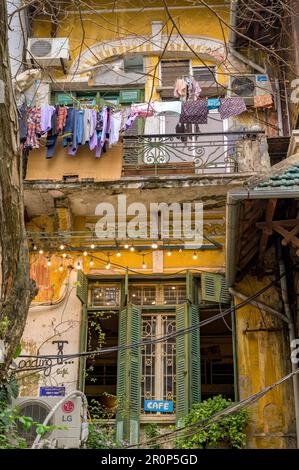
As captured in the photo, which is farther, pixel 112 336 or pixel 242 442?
pixel 112 336

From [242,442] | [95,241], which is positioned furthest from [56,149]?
[242,442]

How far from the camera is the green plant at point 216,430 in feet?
33.4

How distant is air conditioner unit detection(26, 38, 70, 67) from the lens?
13.7m

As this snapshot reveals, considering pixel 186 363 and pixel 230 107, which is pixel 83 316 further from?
pixel 230 107

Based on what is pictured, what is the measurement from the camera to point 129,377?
11.1 metres

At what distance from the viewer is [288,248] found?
35.2ft

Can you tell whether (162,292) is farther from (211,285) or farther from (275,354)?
(275,354)

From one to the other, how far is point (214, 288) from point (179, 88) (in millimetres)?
4121

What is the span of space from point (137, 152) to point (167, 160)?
57 centimetres

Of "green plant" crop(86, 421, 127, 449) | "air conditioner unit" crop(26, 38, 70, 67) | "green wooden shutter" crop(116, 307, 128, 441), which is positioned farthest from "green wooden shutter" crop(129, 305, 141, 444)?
"air conditioner unit" crop(26, 38, 70, 67)

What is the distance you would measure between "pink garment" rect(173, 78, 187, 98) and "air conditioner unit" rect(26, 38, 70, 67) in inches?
86.7

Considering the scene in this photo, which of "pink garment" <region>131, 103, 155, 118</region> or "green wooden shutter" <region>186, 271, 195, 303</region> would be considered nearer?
"green wooden shutter" <region>186, 271, 195, 303</region>

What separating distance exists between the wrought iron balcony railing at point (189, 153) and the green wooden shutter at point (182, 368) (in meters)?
2.57

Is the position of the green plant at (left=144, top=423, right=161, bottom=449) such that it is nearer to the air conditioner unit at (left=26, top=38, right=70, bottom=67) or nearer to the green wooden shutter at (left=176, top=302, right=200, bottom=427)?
the green wooden shutter at (left=176, top=302, right=200, bottom=427)
